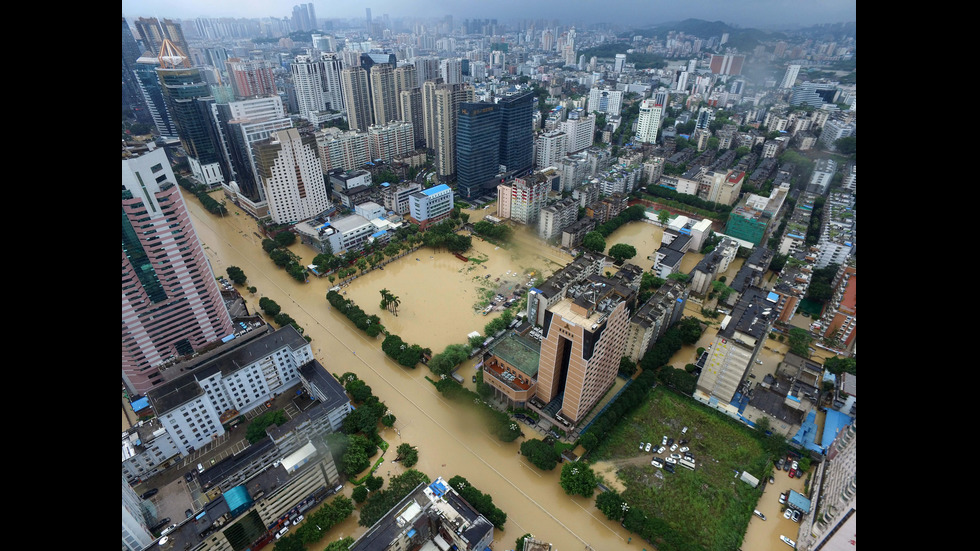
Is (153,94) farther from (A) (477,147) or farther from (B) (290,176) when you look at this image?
(A) (477,147)

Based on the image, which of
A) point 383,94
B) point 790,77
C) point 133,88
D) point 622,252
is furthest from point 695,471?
point 133,88

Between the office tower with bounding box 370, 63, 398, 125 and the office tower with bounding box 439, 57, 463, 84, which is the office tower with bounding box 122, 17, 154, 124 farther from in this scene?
the office tower with bounding box 439, 57, 463, 84

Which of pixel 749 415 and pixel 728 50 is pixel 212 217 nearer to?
pixel 749 415

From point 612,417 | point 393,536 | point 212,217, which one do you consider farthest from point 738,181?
point 212,217

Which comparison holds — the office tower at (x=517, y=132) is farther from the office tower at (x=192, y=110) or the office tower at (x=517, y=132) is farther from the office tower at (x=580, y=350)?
the office tower at (x=192, y=110)

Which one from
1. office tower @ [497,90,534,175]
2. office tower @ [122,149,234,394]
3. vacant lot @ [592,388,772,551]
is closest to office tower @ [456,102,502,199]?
office tower @ [497,90,534,175]
